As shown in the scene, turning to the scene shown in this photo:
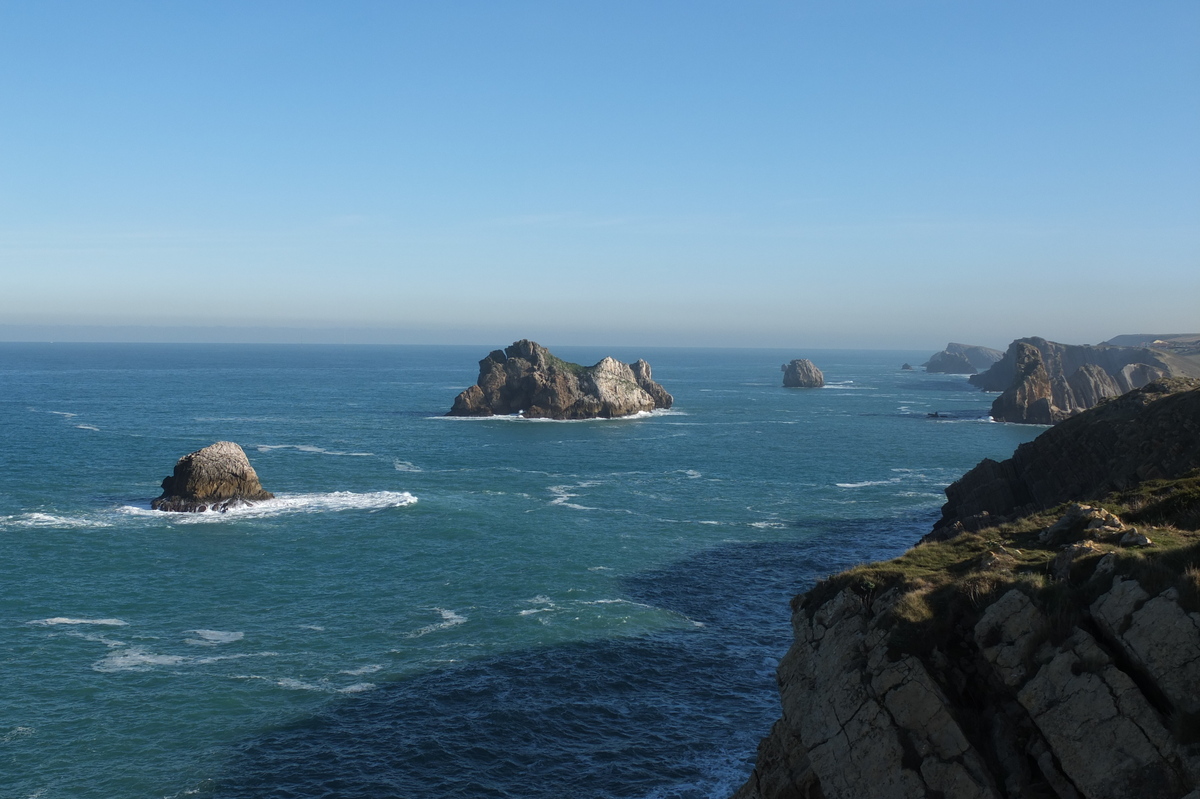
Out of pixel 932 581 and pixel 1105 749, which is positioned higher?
pixel 932 581

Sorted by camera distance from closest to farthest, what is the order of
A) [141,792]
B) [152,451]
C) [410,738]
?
[141,792]
[410,738]
[152,451]

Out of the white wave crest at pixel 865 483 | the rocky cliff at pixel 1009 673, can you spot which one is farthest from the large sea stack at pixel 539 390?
the rocky cliff at pixel 1009 673

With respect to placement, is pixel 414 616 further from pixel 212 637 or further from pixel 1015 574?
pixel 1015 574

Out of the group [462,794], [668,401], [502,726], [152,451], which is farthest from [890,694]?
[668,401]

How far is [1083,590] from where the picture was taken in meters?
24.3

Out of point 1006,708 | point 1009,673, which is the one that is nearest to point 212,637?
point 1006,708

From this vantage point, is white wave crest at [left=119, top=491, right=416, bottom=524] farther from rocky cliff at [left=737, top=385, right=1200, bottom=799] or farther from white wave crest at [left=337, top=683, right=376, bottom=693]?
rocky cliff at [left=737, top=385, right=1200, bottom=799]

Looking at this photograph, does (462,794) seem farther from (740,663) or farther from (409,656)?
(740,663)

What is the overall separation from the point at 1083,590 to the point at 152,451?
11954 centimetres

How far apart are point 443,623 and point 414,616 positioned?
2.44 m

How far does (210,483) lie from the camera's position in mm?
86875

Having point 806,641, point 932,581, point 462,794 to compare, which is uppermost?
point 932,581

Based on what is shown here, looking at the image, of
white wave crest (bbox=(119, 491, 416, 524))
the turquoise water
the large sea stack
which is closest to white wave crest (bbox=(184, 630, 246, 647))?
the turquoise water

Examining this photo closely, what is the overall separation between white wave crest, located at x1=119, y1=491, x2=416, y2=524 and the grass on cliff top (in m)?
63.6
